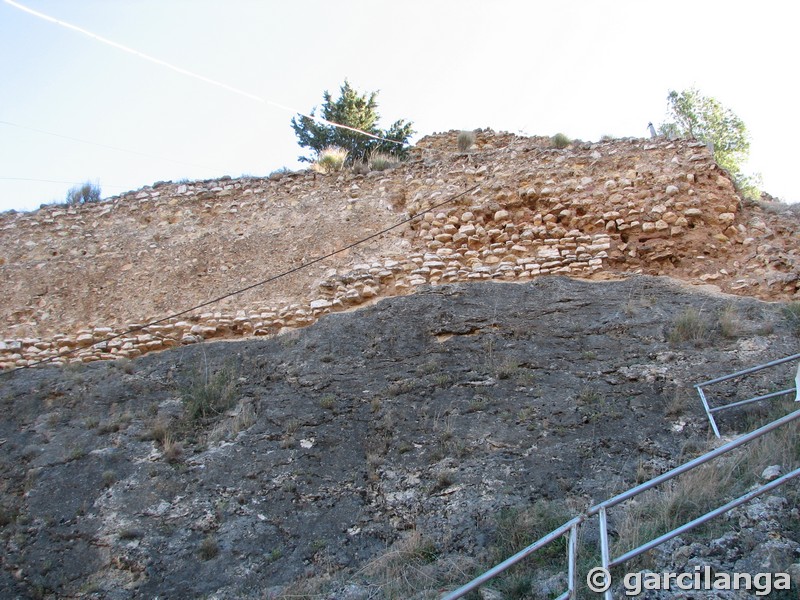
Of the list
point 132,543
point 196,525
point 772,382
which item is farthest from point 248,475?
point 772,382

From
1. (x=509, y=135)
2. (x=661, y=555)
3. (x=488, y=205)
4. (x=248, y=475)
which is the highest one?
(x=509, y=135)

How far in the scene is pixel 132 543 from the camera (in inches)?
239

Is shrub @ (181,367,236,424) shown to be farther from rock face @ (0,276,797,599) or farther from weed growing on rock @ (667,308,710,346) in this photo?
weed growing on rock @ (667,308,710,346)

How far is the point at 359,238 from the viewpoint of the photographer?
413 inches

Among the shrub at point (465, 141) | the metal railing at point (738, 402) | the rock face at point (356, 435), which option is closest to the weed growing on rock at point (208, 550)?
the rock face at point (356, 435)

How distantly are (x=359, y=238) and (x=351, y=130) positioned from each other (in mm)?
6437

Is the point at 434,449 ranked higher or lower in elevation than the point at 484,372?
lower

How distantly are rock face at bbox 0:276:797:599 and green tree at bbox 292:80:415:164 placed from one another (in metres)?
7.69

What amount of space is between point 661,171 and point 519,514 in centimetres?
626

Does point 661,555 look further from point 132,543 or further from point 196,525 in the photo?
point 132,543

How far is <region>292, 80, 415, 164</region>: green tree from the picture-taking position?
16.2m

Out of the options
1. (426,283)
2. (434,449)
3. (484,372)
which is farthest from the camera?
(426,283)

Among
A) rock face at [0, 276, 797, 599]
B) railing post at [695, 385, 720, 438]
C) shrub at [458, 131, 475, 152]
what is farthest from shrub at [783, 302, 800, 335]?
shrub at [458, 131, 475, 152]

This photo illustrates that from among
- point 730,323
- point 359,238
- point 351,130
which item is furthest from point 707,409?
point 351,130
